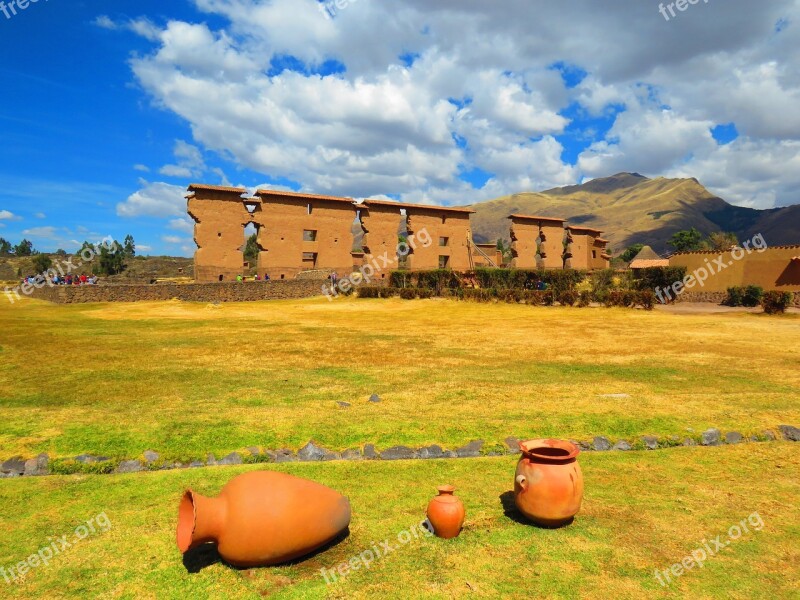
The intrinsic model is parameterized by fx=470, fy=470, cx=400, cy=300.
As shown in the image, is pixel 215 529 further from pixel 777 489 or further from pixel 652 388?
pixel 652 388

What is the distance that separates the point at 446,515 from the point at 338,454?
9.12 feet

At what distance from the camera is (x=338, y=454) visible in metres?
7.24

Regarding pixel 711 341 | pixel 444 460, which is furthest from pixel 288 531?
pixel 711 341

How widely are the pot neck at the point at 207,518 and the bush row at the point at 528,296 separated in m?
28.0

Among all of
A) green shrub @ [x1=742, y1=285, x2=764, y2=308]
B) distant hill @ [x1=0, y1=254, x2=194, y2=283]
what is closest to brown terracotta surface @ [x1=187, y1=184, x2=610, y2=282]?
green shrub @ [x1=742, y1=285, x2=764, y2=308]

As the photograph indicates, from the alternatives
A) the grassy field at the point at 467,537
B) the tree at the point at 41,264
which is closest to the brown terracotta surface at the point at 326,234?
the grassy field at the point at 467,537

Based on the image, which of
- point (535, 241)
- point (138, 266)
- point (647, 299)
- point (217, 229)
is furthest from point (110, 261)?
point (647, 299)

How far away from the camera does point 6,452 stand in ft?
22.6

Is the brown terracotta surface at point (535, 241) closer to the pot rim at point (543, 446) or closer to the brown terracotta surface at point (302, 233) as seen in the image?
the brown terracotta surface at point (302, 233)

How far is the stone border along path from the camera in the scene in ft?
22.1

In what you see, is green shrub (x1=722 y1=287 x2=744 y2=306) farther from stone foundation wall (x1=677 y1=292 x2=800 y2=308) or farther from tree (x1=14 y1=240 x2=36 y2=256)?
tree (x1=14 y1=240 x2=36 y2=256)

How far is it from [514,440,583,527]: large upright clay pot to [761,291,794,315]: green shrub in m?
26.4

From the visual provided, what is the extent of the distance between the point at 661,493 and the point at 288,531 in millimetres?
4663

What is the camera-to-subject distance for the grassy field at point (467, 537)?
4137 mm
